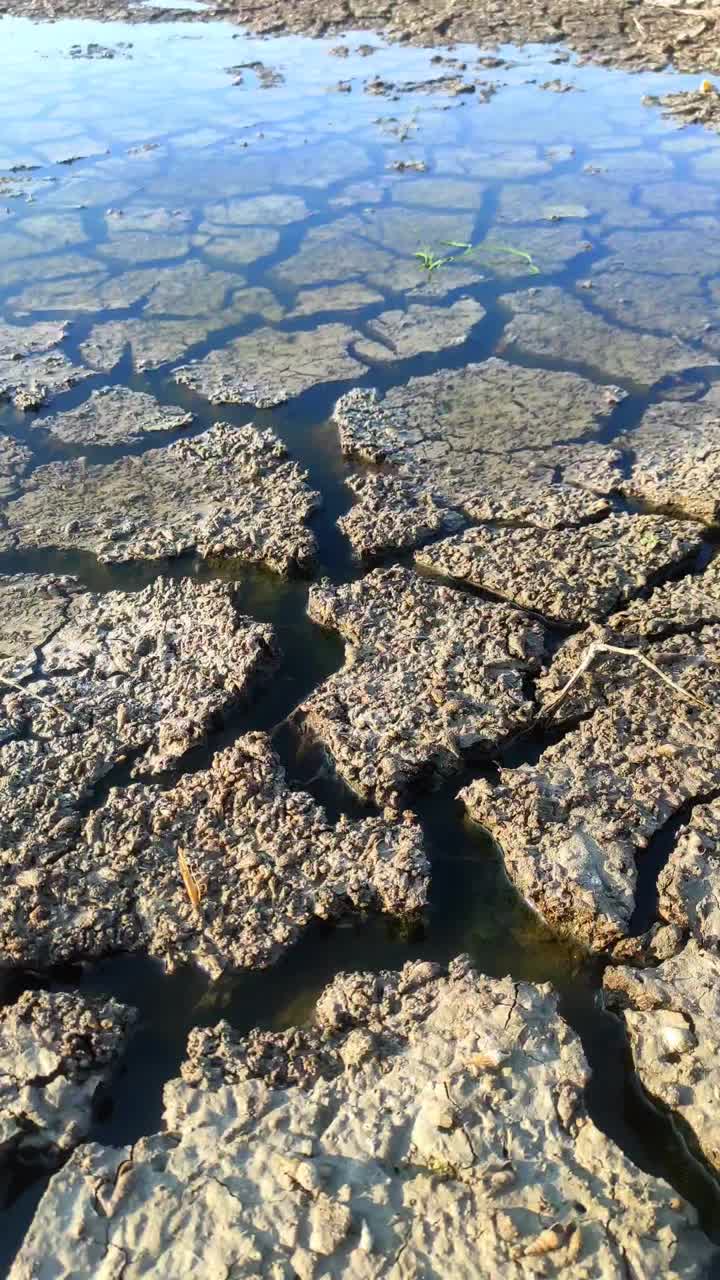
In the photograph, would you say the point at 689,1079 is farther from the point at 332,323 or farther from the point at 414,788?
the point at 332,323

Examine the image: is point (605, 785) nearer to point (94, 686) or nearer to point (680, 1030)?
point (680, 1030)

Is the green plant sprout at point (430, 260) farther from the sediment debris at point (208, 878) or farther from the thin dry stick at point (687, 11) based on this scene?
the thin dry stick at point (687, 11)

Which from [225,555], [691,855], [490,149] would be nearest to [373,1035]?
[691,855]

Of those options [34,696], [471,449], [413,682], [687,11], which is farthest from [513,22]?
[34,696]

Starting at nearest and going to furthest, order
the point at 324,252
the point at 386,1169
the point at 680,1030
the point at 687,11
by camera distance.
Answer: the point at 386,1169 < the point at 680,1030 < the point at 324,252 < the point at 687,11

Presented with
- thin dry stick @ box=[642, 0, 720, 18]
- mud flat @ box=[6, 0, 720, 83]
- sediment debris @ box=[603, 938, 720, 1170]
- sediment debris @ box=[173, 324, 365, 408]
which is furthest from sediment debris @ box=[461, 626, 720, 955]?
thin dry stick @ box=[642, 0, 720, 18]

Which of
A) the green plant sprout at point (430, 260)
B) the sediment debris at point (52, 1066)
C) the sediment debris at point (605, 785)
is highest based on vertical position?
the green plant sprout at point (430, 260)

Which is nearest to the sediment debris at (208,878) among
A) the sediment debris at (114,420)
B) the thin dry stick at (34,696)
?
the thin dry stick at (34,696)
